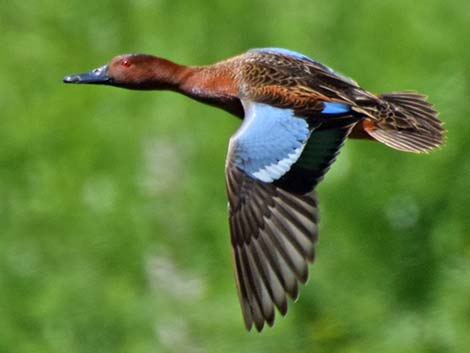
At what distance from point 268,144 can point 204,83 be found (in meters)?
0.79

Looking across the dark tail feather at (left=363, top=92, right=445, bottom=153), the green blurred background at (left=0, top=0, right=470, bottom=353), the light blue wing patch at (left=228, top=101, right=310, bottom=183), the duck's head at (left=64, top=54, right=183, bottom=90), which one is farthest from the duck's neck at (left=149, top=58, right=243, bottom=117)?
the green blurred background at (left=0, top=0, right=470, bottom=353)

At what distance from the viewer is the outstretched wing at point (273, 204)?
38.1 ft

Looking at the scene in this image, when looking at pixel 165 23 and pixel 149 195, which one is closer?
pixel 149 195

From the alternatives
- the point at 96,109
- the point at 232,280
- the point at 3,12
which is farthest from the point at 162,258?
the point at 3,12

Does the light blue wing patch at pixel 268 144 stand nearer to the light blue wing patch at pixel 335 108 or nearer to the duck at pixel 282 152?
the duck at pixel 282 152

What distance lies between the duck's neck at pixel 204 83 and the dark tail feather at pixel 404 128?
67 centimetres

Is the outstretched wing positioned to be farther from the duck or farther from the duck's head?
the duck's head

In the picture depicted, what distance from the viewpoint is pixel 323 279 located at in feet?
44.1

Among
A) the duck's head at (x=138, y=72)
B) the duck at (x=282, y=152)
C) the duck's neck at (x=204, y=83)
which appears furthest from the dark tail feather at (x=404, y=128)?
the duck's head at (x=138, y=72)

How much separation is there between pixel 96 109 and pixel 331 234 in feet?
7.19

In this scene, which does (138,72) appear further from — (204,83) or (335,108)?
(335,108)

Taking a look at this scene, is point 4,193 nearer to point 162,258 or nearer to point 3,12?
point 162,258

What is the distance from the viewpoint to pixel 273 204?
1178 centimetres

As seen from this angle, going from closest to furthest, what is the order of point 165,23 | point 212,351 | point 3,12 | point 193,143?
point 212,351 < point 193,143 < point 165,23 < point 3,12
